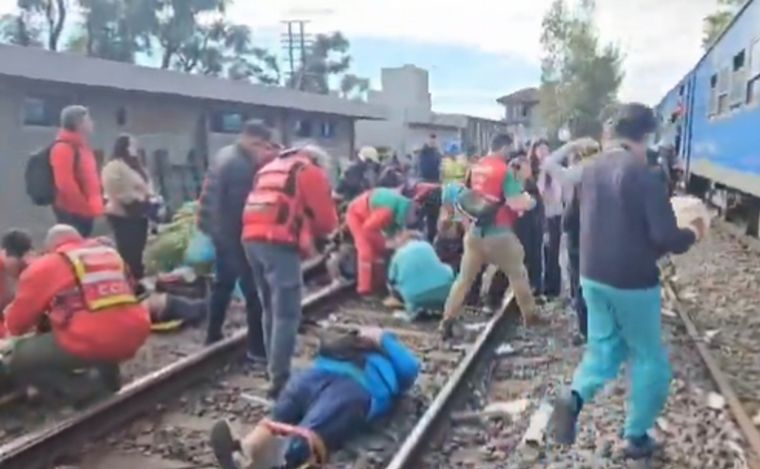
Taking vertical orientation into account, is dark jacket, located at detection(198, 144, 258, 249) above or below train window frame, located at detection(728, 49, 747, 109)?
below

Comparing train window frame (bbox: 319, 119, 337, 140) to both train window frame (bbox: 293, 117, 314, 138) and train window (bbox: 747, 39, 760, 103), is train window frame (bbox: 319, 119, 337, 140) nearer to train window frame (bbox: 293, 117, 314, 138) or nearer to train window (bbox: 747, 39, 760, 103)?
train window frame (bbox: 293, 117, 314, 138)

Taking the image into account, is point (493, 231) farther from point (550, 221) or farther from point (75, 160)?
point (75, 160)

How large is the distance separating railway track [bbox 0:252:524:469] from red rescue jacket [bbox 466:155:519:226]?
39.6 inches

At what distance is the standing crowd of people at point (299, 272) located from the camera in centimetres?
503

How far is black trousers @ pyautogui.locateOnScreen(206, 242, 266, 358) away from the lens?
7375 millimetres

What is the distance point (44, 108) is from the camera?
16.8 m

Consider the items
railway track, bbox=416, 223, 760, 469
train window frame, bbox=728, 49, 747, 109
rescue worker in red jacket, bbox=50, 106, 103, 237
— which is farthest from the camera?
train window frame, bbox=728, 49, 747, 109

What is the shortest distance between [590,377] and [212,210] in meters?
3.32

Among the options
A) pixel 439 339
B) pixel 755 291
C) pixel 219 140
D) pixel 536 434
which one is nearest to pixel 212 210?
pixel 439 339

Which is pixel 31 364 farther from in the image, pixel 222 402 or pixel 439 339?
pixel 439 339

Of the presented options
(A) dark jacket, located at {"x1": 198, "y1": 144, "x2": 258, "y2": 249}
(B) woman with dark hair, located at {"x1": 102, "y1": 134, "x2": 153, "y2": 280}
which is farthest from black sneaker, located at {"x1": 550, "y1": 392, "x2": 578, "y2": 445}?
(B) woman with dark hair, located at {"x1": 102, "y1": 134, "x2": 153, "y2": 280}

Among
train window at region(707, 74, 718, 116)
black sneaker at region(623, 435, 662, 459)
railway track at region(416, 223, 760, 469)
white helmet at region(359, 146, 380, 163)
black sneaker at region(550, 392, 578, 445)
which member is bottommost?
railway track at region(416, 223, 760, 469)

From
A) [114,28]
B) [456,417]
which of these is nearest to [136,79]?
[456,417]

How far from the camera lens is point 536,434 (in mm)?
5723
